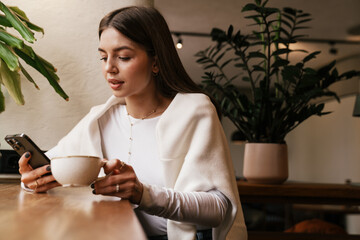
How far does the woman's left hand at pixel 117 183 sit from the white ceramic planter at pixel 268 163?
→ 1628 millimetres

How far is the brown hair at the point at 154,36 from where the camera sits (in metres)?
1.38

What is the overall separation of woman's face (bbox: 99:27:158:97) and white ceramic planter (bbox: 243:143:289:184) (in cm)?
134

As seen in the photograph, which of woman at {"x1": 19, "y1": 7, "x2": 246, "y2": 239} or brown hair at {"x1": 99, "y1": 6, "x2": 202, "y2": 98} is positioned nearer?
woman at {"x1": 19, "y1": 7, "x2": 246, "y2": 239}

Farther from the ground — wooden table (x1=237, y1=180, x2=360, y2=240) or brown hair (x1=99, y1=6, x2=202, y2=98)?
brown hair (x1=99, y1=6, x2=202, y2=98)

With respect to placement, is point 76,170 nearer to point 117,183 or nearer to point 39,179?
point 117,183

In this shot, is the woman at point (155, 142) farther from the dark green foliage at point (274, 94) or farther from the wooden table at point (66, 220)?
the dark green foliage at point (274, 94)

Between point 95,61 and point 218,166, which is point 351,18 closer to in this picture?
point 95,61

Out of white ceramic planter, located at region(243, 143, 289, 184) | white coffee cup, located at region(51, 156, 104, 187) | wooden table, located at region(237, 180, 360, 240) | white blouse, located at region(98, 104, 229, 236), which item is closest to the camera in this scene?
white coffee cup, located at region(51, 156, 104, 187)

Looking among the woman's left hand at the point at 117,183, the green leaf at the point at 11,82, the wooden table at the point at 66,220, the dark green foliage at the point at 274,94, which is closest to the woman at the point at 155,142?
the woman's left hand at the point at 117,183

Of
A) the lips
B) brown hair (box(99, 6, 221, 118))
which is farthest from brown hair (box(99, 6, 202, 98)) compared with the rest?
the lips

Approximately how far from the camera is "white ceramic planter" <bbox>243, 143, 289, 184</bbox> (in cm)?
256

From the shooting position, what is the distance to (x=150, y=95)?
154cm

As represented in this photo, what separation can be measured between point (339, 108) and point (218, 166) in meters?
7.65

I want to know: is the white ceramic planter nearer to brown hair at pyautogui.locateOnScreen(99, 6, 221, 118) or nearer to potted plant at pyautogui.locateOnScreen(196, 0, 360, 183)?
potted plant at pyautogui.locateOnScreen(196, 0, 360, 183)
